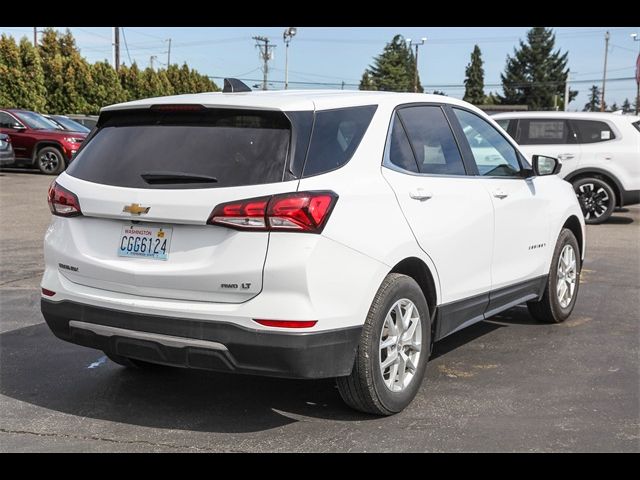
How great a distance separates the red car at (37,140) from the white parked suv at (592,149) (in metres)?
11.9

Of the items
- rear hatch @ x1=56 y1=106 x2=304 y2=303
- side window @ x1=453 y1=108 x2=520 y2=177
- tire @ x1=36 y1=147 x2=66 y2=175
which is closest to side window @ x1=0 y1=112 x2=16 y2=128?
tire @ x1=36 y1=147 x2=66 y2=175

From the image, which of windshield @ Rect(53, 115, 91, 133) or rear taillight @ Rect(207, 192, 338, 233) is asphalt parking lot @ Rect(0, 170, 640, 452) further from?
windshield @ Rect(53, 115, 91, 133)

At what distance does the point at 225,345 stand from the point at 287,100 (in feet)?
4.27

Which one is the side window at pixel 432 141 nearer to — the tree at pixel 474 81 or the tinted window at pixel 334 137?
the tinted window at pixel 334 137

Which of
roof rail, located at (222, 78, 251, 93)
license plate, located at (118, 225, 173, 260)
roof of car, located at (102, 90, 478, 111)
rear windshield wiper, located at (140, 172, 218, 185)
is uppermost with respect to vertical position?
roof rail, located at (222, 78, 251, 93)

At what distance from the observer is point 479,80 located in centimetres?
11462

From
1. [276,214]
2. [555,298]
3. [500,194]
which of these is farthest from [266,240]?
[555,298]

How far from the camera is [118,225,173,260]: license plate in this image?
3.79m

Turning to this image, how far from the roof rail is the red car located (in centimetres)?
1657

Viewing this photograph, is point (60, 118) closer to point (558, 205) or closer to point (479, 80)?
point (558, 205)

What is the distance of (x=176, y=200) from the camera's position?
3.73 m

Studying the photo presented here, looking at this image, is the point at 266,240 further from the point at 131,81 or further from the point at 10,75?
the point at 131,81

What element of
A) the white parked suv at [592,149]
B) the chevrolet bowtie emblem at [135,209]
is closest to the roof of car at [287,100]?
the chevrolet bowtie emblem at [135,209]

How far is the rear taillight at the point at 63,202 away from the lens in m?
4.11
